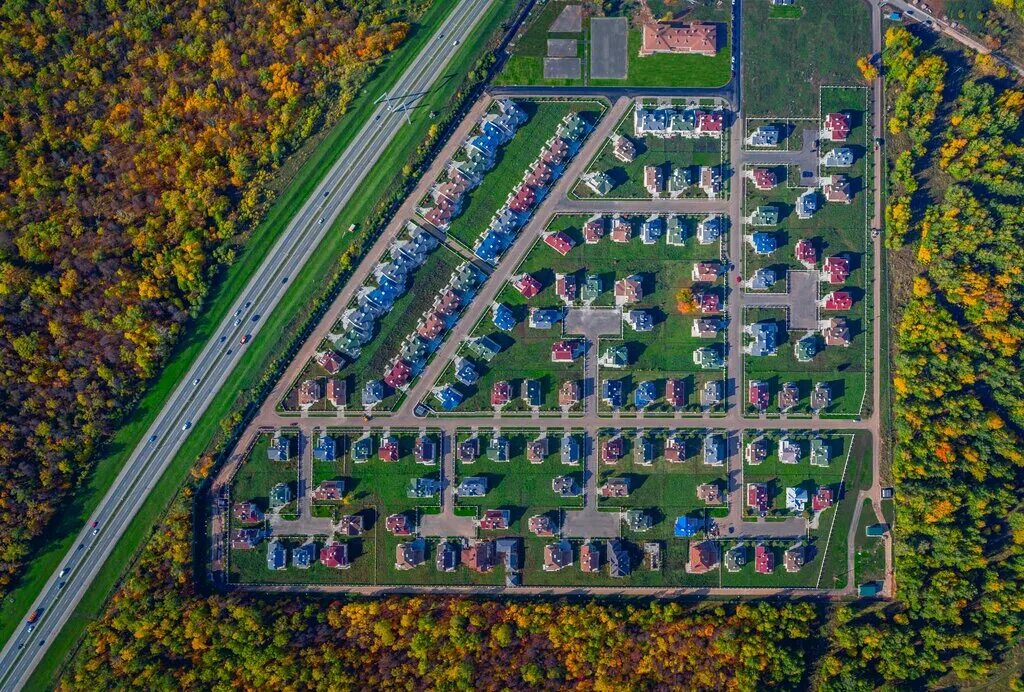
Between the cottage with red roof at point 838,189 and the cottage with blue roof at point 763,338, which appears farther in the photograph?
the cottage with red roof at point 838,189

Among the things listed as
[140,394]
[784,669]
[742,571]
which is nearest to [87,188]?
[140,394]

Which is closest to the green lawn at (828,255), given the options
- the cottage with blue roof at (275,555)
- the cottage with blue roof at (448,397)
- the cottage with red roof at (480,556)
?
the cottage with blue roof at (448,397)

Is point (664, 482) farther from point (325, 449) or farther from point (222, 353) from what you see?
point (222, 353)

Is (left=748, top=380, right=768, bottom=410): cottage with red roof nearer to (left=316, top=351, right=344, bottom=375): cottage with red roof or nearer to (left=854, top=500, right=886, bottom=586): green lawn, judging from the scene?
(left=854, top=500, right=886, bottom=586): green lawn

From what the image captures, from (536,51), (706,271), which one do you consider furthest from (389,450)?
(536,51)

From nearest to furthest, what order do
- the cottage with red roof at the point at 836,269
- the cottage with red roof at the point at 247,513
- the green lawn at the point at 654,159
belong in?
the cottage with red roof at the point at 247,513 < the cottage with red roof at the point at 836,269 < the green lawn at the point at 654,159

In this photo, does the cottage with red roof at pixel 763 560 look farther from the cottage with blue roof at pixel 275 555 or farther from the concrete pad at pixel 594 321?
the cottage with blue roof at pixel 275 555

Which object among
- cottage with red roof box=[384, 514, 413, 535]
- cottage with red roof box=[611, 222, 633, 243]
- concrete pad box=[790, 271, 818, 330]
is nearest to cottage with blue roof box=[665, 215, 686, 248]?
cottage with red roof box=[611, 222, 633, 243]

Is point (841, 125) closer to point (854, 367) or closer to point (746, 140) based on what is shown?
point (746, 140)
